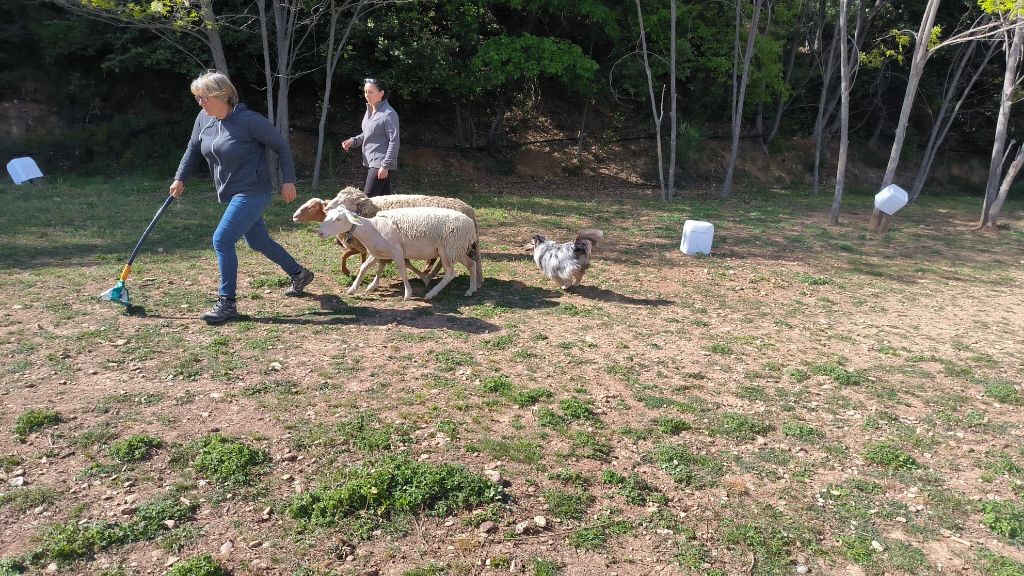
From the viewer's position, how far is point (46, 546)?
328cm

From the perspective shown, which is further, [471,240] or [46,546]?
[471,240]

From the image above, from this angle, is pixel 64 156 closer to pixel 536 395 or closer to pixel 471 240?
pixel 471 240

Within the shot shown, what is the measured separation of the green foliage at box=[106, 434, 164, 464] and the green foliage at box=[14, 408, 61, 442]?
57 centimetres

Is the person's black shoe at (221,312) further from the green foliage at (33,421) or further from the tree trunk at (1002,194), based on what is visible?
the tree trunk at (1002,194)

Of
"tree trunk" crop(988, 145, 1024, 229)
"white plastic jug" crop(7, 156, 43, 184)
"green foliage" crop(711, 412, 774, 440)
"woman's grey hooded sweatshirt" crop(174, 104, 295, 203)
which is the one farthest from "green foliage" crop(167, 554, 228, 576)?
"tree trunk" crop(988, 145, 1024, 229)

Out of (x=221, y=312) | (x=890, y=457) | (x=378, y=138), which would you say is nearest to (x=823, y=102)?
(x=378, y=138)

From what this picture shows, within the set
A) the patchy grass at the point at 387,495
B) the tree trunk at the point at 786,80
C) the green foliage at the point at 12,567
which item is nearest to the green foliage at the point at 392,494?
the patchy grass at the point at 387,495

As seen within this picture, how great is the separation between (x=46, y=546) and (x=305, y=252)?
6105 millimetres

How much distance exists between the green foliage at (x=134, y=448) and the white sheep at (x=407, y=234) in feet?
9.51

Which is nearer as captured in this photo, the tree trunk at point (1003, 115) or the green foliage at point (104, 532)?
the green foliage at point (104, 532)

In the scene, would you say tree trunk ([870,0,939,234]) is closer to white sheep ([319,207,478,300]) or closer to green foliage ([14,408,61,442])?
white sheep ([319,207,478,300])

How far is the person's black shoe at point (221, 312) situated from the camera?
6172 millimetres

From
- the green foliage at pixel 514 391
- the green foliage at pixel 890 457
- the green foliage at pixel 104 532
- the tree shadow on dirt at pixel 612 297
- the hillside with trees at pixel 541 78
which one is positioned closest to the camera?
the green foliage at pixel 104 532

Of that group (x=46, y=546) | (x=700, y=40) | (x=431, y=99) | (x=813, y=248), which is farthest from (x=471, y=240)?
(x=700, y=40)
